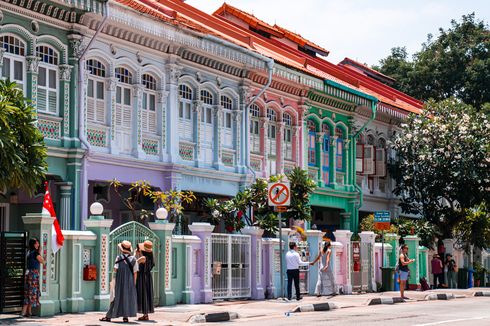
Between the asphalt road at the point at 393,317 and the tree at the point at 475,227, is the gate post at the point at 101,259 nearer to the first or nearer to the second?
the asphalt road at the point at 393,317

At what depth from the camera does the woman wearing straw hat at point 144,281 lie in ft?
62.1

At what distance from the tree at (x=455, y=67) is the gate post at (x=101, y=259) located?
33060mm

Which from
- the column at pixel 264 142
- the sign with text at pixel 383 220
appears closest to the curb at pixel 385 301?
the sign with text at pixel 383 220

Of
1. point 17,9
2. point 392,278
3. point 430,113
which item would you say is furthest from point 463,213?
point 17,9

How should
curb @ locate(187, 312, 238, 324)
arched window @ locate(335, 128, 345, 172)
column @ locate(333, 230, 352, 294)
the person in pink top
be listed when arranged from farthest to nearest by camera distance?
arched window @ locate(335, 128, 345, 172)
the person in pink top
column @ locate(333, 230, 352, 294)
curb @ locate(187, 312, 238, 324)

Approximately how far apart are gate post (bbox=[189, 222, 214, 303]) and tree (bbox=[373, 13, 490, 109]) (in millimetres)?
29346

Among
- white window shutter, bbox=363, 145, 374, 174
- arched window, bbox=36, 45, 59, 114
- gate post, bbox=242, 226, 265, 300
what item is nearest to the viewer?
arched window, bbox=36, 45, 59, 114

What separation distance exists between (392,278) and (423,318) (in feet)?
41.7

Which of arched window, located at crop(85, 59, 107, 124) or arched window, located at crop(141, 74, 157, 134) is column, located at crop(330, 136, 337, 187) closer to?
arched window, located at crop(141, 74, 157, 134)

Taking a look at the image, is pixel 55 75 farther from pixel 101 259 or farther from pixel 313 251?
pixel 313 251

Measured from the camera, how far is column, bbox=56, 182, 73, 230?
23750 millimetres

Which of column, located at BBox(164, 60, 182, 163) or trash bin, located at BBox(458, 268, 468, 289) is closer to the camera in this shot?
column, located at BBox(164, 60, 182, 163)

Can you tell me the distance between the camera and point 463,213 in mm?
38875

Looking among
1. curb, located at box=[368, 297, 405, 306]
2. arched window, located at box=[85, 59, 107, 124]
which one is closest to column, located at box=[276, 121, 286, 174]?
curb, located at box=[368, 297, 405, 306]
